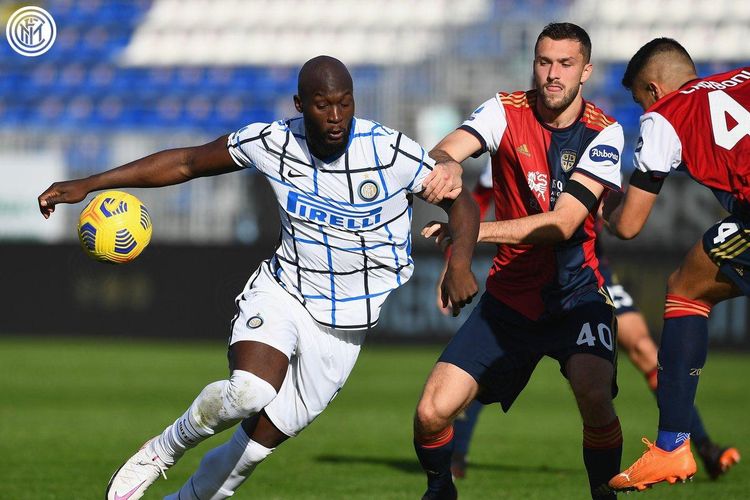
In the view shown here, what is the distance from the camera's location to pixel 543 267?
6.15m

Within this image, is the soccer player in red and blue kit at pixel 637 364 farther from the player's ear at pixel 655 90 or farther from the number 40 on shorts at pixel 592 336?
the player's ear at pixel 655 90

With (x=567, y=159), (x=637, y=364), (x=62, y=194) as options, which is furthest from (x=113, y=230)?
(x=637, y=364)

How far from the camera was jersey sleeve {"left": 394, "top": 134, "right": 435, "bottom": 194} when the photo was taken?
18.5ft

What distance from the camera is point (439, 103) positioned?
1827 cm

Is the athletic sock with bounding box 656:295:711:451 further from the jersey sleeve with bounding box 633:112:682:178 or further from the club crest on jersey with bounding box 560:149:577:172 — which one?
the club crest on jersey with bounding box 560:149:577:172

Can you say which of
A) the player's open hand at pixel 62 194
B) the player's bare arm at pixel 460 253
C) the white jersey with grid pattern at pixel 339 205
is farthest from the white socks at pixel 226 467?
the player's open hand at pixel 62 194

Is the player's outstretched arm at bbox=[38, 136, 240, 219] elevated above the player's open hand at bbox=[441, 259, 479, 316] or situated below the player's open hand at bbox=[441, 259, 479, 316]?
above

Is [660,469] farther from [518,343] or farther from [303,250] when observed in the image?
[303,250]

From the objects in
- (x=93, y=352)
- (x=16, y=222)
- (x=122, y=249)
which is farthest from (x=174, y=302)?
(x=122, y=249)

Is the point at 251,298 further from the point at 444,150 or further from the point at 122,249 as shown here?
the point at 444,150

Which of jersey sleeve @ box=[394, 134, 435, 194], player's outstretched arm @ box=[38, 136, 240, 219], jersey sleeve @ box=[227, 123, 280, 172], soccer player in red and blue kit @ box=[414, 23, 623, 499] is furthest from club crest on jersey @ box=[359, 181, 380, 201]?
player's outstretched arm @ box=[38, 136, 240, 219]

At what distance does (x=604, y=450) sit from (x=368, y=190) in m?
1.82

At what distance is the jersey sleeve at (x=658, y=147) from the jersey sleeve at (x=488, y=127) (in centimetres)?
101

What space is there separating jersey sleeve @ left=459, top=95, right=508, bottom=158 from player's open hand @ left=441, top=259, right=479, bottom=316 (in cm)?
100
